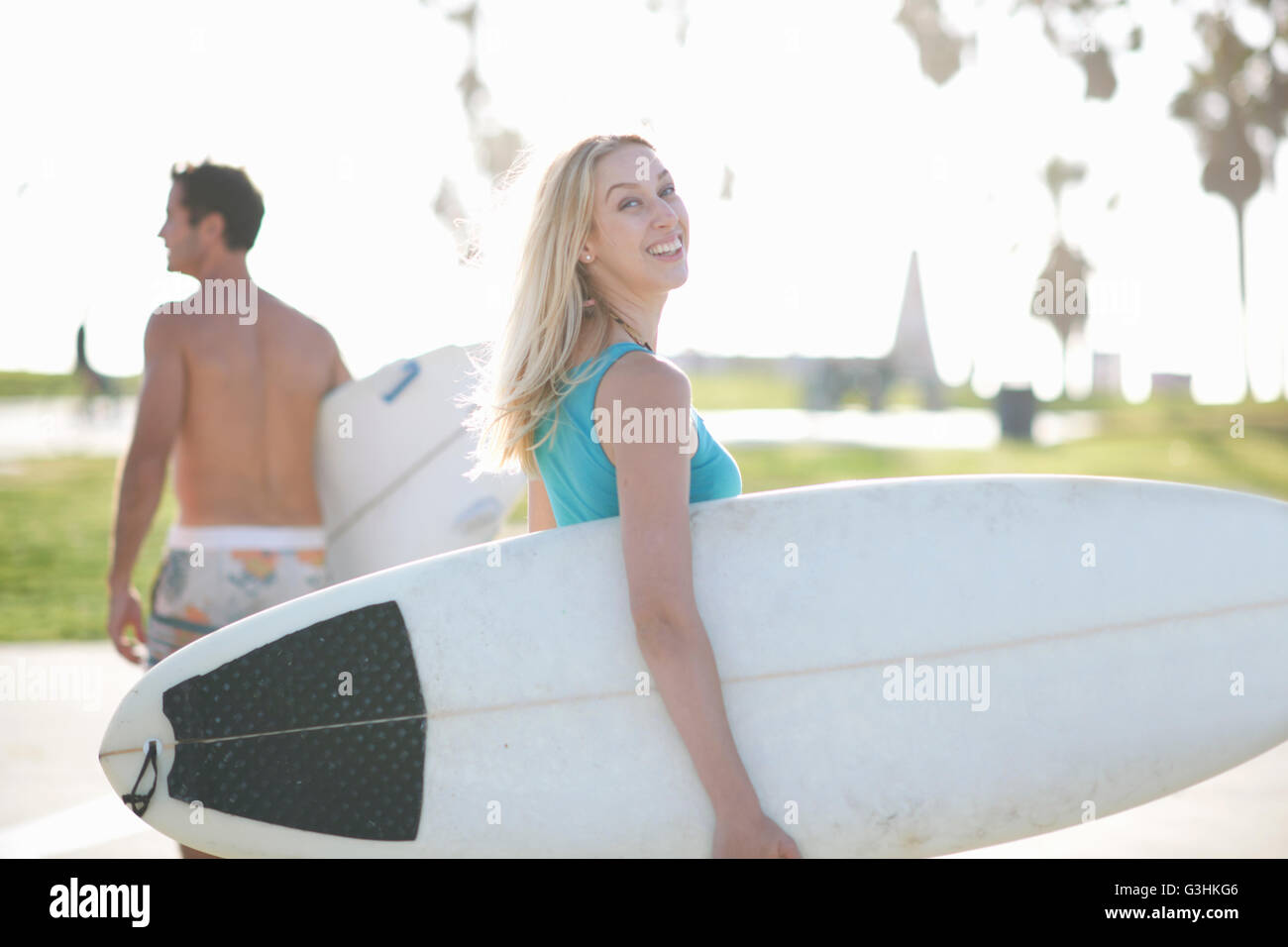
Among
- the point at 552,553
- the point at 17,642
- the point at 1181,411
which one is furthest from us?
the point at 1181,411

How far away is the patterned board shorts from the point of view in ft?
9.43

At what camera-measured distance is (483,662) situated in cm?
215

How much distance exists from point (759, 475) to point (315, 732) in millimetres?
11547

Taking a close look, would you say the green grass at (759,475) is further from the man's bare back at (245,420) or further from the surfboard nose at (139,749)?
the surfboard nose at (139,749)

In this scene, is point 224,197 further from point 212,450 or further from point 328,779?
point 328,779

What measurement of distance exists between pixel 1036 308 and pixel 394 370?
21027mm

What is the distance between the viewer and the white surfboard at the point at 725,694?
210cm

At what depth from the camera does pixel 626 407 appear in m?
1.71

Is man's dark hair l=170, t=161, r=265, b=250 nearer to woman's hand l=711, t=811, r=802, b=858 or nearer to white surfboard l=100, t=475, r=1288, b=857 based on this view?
white surfboard l=100, t=475, r=1288, b=857

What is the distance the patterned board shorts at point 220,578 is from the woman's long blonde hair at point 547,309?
1166mm

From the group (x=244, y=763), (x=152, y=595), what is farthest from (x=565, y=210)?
(x=152, y=595)

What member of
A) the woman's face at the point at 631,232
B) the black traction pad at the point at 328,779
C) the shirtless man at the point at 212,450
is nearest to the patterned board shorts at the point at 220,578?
the shirtless man at the point at 212,450
